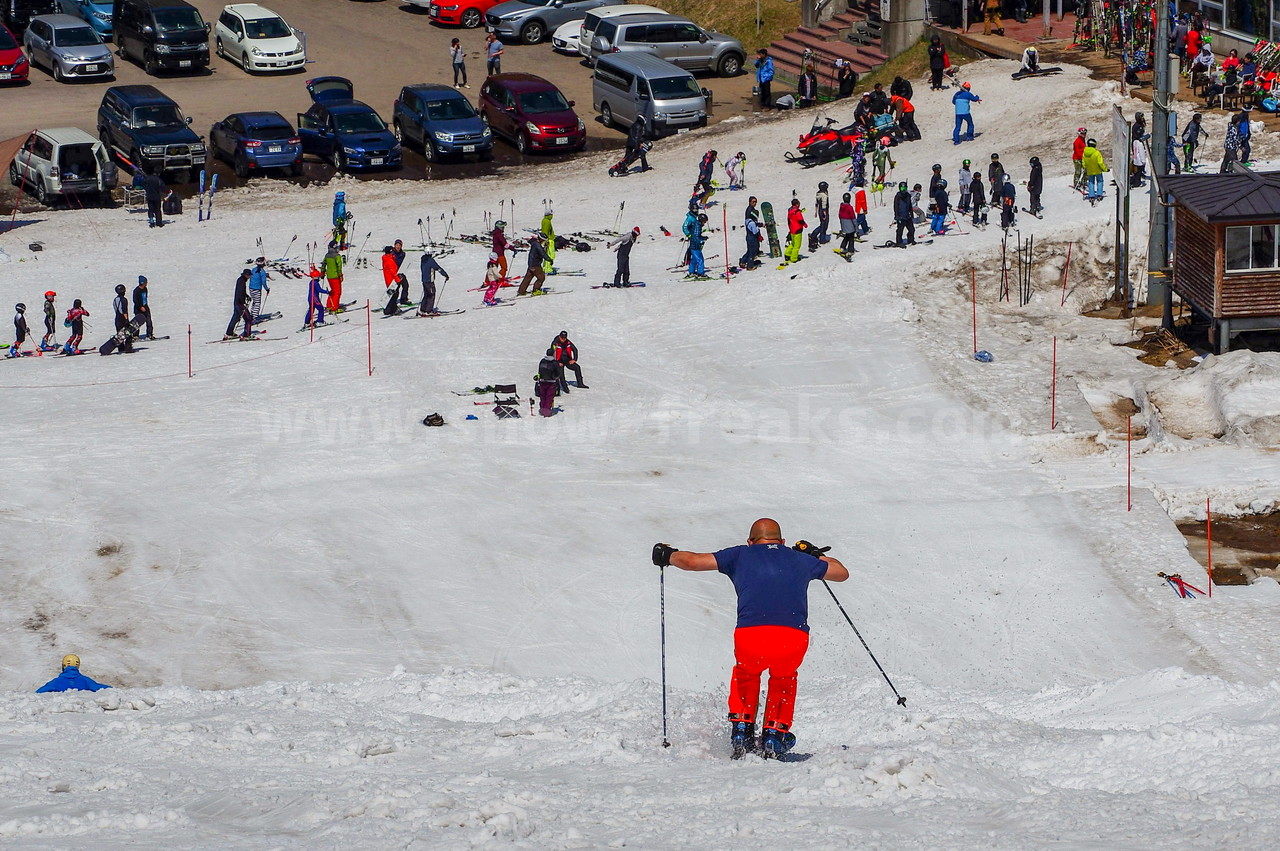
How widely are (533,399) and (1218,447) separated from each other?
28.0ft

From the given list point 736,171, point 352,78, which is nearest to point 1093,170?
point 736,171

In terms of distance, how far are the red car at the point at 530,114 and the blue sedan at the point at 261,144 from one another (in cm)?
473

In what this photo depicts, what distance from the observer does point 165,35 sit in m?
40.0

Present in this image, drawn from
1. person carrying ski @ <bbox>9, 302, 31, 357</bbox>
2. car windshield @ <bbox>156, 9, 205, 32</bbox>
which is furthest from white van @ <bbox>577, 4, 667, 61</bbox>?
person carrying ski @ <bbox>9, 302, 31, 357</bbox>

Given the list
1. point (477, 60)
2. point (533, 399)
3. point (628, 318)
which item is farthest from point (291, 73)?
point (533, 399)

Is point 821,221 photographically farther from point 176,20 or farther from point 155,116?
point 176,20

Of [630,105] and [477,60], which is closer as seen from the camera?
[630,105]

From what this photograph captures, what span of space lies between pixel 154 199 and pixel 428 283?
27.3 ft

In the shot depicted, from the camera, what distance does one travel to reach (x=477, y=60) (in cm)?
4259

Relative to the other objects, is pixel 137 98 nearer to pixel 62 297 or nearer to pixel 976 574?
pixel 62 297

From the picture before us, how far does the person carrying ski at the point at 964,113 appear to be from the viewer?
31.2 m

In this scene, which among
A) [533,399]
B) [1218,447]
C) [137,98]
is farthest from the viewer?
[137,98]

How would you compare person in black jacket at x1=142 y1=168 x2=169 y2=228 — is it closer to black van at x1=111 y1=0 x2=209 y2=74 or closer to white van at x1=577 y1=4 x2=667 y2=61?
black van at x1=111 y1=0 x2=209 y2=74

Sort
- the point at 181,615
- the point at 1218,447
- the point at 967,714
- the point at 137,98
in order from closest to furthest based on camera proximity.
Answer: the point at 967,714
the point at 181,615
the point at 1218,447
the point at 137,98
